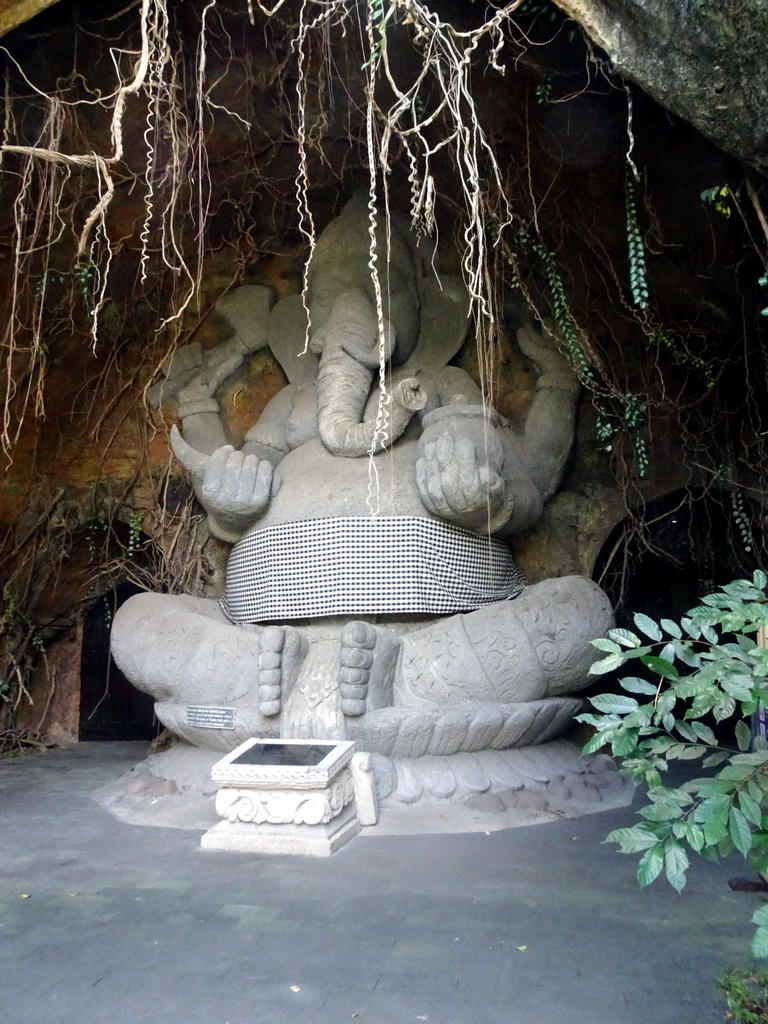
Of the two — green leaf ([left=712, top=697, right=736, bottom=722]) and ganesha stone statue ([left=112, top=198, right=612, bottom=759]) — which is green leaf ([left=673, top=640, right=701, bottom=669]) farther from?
ganesha stone statue ([left=112, top=198, right=612, bottom=759])

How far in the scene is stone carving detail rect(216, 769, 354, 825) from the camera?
2.94 meters

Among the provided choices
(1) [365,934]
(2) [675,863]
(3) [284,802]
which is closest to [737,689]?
(2) [675,863]

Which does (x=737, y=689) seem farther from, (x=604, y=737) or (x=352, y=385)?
(x=352, y=385)

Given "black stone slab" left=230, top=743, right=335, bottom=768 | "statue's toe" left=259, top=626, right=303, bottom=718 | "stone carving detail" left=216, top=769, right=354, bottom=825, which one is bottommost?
"stone carving detail" left=216, top=769, right=354, bottom=825

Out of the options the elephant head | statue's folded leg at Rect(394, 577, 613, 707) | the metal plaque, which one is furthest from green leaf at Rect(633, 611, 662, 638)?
the metal plaque

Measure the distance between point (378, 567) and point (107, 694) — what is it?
3230 mm

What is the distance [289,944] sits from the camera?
209cm

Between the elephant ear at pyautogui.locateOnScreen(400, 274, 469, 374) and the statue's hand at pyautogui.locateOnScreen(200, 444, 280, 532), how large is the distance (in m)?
1.05

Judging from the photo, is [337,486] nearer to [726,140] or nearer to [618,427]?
[618,427]

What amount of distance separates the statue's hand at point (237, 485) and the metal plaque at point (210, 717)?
94cm

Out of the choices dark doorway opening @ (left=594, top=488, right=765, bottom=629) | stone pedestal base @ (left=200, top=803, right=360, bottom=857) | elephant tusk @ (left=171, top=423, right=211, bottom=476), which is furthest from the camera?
dark doorway opening @ (left=594, top=488, right=765, bottom=629)

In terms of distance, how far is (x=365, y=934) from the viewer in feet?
7.07

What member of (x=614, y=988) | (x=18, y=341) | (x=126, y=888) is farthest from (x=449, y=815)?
(x=18, y=341)

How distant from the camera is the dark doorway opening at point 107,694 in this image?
6359 mm
